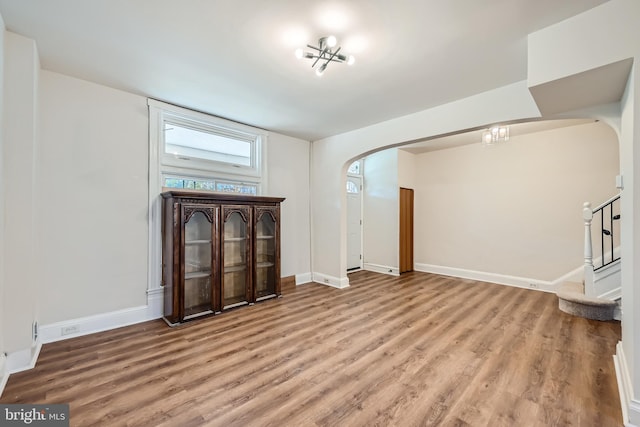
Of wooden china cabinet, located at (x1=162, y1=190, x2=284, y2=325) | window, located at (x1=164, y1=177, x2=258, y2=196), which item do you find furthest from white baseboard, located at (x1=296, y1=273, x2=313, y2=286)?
window, located at (x1=164, y1=177, x2=258, y2=196)

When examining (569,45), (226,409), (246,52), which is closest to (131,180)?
(246,52)

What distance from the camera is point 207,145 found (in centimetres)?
404

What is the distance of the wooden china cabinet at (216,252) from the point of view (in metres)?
3.29

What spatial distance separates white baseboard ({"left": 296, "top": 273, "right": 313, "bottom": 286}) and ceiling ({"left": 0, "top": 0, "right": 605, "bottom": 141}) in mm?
3134

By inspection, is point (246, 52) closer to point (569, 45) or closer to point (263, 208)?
point (263, 208)

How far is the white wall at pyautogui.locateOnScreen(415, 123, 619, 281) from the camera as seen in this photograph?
445cm

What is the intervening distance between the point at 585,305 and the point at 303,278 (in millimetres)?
4117

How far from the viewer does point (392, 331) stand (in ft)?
10.2

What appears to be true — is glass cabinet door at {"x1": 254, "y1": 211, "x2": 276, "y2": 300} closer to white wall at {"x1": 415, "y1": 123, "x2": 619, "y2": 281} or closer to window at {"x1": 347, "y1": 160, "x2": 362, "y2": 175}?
window at {"x1": 347, "y1": 160, "x2": 362, "y2": 175}

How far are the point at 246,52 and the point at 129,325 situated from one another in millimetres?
3312

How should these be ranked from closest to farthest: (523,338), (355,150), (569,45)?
1. (569,45)
2. (523,338)
3. (355,150)

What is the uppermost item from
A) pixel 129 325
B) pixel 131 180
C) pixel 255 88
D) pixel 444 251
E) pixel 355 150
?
pixel 255 88

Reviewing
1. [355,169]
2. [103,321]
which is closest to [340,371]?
[103,321]

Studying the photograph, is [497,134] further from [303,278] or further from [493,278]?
[303,278]
